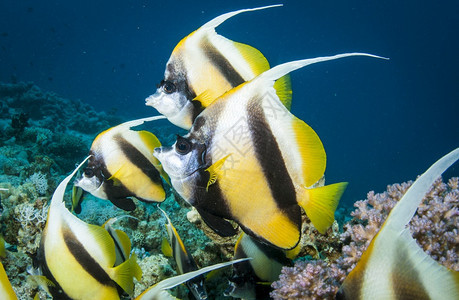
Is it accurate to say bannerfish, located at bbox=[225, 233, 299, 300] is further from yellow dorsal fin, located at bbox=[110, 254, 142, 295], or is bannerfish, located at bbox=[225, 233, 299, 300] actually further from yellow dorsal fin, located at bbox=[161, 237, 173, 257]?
yellow dorsal fin, located at bbox=[110, 254, 142, 295]

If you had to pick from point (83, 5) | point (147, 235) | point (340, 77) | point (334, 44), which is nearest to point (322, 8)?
point (334, 44)

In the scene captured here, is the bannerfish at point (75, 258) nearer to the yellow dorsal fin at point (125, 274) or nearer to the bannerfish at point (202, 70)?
the yellow dorsal fin at point (125, 274)

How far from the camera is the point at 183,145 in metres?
1.09

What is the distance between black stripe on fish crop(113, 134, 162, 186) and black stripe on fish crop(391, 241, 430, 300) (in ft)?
5.84

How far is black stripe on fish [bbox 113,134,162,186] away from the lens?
220cm

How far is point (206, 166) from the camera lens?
110 cm

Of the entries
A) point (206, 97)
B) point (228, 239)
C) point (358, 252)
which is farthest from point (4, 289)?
point (228, 239)

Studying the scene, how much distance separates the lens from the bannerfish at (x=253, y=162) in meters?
1.08

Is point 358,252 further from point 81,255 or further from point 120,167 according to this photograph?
point 120,167

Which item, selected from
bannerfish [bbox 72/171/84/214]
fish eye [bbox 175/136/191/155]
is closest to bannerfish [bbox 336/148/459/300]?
fish eye [bbox 175/136/191/155]

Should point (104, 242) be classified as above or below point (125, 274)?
above

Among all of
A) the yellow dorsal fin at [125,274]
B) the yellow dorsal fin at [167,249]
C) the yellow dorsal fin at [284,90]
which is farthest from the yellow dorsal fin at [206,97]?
the yellow dorsal fin at [167,249]

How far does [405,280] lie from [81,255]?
1.37m

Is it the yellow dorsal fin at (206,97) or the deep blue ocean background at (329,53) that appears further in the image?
the deep blue ocean background at (329,53)
